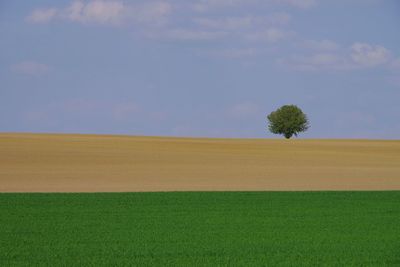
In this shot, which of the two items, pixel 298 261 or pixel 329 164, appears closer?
pixel 298 261

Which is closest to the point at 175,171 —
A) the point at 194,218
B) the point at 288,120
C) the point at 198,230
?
the point at 194,218

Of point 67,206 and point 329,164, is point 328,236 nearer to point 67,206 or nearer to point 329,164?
point 67,206

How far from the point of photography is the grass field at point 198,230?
14.7 metres

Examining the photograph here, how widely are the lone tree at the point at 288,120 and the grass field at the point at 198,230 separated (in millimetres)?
91368

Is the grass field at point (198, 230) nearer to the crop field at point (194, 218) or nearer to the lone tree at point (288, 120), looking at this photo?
the crop field at point (194, 218)

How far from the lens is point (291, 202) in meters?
26.2

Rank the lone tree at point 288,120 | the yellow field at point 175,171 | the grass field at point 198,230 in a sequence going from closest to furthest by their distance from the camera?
the grass field at point 198,230 → the yellow field at point 175,171 → the lone tree at point 288,120

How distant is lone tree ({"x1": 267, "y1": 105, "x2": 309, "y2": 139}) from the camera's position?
11938cm

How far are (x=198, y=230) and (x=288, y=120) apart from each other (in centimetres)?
10239

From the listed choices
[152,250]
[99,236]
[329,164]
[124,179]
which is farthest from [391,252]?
[329,164]

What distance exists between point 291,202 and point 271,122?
95.0 metres

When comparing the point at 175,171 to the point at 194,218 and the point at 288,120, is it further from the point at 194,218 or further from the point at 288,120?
the point at 288,120

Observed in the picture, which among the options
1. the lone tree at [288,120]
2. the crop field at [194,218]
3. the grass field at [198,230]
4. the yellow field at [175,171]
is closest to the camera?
the grass field at [198,230]

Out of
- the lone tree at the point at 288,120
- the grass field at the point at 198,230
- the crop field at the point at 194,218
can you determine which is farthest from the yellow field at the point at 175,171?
the lone tree at the point at 288,120
